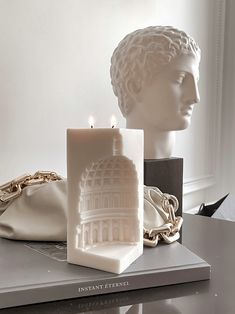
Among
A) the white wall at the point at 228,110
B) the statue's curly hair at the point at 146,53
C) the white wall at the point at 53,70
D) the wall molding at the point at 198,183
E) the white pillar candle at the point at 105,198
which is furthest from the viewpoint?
the white wall at the point at 228,110

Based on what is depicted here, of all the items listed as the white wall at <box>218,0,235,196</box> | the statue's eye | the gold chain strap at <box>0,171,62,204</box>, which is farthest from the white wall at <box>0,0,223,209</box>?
the white wall at <box>218,0,235,196</box>

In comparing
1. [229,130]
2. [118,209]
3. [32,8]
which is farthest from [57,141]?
[229,130]

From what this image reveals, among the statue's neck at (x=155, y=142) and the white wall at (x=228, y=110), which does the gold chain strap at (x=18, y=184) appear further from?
the white wall at (x=228, y=110)

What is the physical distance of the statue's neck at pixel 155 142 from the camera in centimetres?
83

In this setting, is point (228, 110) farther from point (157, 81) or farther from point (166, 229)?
point (166, 229)

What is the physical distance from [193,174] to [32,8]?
0.87 metres

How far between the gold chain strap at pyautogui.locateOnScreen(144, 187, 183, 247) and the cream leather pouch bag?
0.41ft

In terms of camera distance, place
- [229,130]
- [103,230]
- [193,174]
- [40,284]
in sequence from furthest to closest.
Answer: [229,130] < [193,174] < [103,230] < [40,284]

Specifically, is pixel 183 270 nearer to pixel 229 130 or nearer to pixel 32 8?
pixel 32 8

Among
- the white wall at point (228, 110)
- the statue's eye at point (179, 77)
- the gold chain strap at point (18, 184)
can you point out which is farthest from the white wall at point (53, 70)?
the white wall at point (228, 110)

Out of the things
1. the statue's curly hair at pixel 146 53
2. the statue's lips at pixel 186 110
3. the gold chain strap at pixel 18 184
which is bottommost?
the gold chain strap at pixel 18 184

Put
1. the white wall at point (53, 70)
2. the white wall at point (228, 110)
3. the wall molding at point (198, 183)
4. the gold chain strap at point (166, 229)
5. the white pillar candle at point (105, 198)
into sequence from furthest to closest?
1. the white wall at point (228, 110)
2. the wall molding at point (198, 183)
3. the white wall at point (53, 70)
4. the gold chain strap at point (166, 229)
5. the white pillar candle at point (105, 198)

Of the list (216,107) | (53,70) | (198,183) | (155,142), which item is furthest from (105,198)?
(216,107)

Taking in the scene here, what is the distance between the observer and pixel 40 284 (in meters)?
0.47
